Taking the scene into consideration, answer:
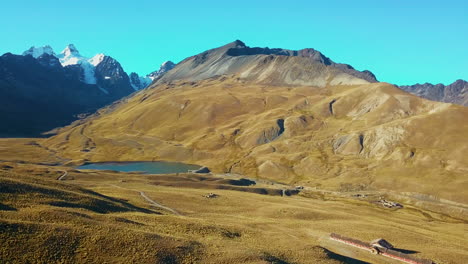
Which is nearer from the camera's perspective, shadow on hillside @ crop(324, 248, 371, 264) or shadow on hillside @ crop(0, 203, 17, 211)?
shadow on hillside @ crop(0, 203, 17, 211)

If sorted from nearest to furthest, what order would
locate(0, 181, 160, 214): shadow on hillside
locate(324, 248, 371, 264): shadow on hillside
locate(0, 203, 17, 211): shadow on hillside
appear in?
locate(0, 203, 17, 211): shadow on hillside → locate(324, 248, 371, 264): shadow on hillside → locate(0, 181, 160, 214): shadow on hillside

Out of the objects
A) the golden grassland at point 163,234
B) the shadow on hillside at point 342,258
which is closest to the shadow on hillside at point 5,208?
the golden grassland at point 163,234

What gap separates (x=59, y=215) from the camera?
48.3 meters

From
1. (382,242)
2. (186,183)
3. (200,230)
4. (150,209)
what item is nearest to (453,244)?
(382,242)

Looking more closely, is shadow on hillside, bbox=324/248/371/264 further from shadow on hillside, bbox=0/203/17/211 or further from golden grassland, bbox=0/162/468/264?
shadow on hillside, bbox=0/203/17/211

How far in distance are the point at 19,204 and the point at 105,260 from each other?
20.9m

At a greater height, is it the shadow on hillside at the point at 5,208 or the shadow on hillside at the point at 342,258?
the shadow on hillside at the point at 5,208

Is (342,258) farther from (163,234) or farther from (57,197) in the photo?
(57,197)

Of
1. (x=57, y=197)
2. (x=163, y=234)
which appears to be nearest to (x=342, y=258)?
(x=163, y=234)

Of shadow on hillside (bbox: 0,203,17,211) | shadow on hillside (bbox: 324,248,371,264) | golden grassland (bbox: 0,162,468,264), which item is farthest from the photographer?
shadow on hillside (bbox: 324,248,371,264)

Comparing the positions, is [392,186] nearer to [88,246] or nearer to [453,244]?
[453,244]

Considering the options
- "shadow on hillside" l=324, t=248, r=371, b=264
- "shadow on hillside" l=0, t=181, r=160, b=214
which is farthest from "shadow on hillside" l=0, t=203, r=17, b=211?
"shadow on hillside" l=324, t=248, r=371, b=264

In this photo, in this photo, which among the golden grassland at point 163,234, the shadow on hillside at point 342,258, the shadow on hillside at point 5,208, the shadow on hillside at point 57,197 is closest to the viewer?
the golden grassland at point 163,234

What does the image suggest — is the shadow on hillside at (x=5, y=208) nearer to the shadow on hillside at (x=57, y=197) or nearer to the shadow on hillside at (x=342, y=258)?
the shadow on hillside at (x=57, y=197)
